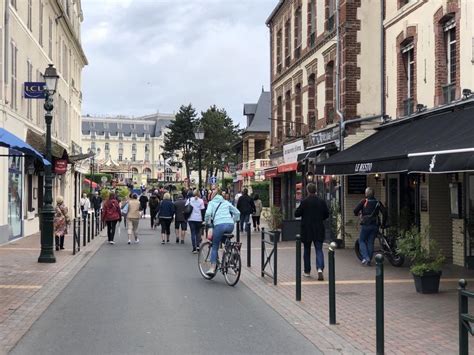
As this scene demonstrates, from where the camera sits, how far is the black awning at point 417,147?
28.3ft

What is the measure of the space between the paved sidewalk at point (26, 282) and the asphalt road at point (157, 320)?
19 cm

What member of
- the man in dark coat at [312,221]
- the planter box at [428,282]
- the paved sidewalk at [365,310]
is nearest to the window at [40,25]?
the paved sidewalk at [365,310]

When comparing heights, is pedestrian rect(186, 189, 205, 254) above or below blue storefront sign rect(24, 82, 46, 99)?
below

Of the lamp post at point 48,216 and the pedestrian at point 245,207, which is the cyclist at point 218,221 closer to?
the lamp post at point 48,216

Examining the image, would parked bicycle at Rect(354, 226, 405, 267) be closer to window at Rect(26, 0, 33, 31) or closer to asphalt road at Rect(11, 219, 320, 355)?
asphalt road at Rect(11, 219, 320, 355)

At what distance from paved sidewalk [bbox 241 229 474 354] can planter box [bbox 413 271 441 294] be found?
0.48 ft

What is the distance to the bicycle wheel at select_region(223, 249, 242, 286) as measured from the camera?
10.8 m

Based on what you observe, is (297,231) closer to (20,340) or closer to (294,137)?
(294,137)

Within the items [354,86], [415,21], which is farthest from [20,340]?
[354,86]

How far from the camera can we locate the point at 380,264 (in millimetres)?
6242

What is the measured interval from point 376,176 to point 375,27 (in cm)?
434

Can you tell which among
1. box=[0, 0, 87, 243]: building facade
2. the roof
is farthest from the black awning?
the roof

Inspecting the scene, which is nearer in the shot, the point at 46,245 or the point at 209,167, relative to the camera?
the point at 46,245

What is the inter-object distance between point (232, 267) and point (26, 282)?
142 inches
